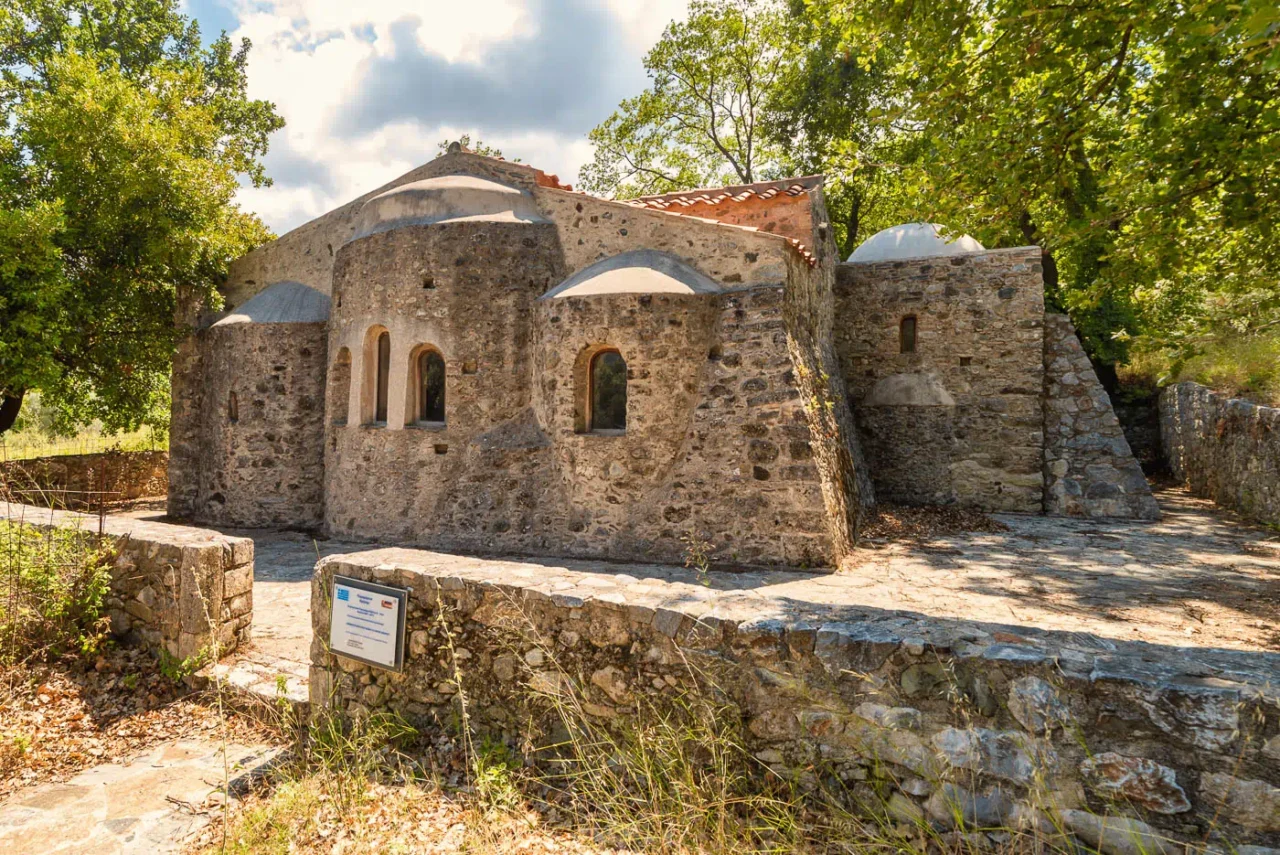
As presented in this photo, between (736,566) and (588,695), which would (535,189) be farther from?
(588,695)

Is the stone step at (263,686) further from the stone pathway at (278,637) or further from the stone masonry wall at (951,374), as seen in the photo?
the stone masonry wall at (951,374)

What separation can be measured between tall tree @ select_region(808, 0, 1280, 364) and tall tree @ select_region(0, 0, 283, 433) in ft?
35.7

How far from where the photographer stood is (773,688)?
2.78 meters

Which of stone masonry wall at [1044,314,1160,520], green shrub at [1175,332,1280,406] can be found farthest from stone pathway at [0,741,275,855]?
green shrub at [1175,332,1280,406]

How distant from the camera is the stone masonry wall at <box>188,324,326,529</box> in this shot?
36.1ft

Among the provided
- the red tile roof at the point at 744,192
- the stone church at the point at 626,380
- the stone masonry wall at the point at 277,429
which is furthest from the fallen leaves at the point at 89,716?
the red tile roof at the point at 744,192

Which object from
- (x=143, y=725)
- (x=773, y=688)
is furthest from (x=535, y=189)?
(x=773, y=688)

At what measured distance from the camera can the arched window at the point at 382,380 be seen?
396 inches

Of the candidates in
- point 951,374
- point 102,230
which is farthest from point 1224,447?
point 102,230

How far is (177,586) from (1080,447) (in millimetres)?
12503

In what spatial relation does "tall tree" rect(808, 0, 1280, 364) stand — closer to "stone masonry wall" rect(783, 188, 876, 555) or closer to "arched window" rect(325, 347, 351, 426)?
"stone masonry wall" rect(783, 188, 876, 555)

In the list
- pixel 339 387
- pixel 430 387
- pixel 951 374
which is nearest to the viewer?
pixel 339 387

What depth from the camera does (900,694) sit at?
253 centimetres

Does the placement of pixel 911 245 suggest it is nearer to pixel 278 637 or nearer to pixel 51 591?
pixel 278 637
